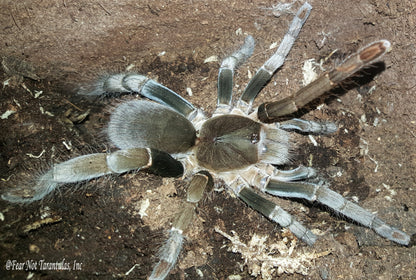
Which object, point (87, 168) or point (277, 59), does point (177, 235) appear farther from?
point (277, 59)

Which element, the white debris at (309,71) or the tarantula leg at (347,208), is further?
the white debris at (309,71)

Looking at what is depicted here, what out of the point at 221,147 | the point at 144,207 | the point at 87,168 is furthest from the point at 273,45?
the point at 87,168

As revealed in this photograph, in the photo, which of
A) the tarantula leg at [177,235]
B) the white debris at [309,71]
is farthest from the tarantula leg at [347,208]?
the white debris at [309,71]

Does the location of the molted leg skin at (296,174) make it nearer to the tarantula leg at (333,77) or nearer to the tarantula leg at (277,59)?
the tarantula leg at (333,77)

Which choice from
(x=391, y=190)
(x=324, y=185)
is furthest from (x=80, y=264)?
(x=391, y=190)

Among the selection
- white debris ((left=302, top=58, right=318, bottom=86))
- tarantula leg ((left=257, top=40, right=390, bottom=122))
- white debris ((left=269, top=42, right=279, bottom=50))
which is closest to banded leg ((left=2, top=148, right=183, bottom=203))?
tarantula leg ((left=257, top=40, right=390, bottom=122))
